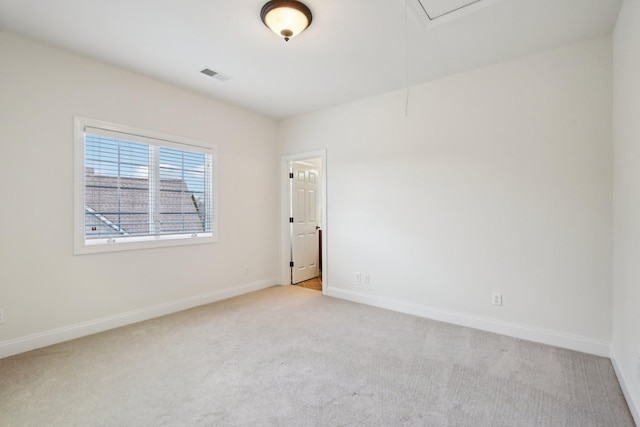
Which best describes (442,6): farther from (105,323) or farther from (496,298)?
(105,323)

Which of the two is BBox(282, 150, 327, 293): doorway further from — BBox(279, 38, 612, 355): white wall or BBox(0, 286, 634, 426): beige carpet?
BBox(0, 286, 634, 426): beige carpet

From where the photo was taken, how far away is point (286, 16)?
7.14 feet

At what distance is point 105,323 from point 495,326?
399 cm

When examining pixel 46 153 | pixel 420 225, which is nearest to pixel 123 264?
pixel 46 153

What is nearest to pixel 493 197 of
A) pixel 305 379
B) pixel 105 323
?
pixel 305 379

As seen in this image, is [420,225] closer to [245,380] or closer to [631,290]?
[631,290]

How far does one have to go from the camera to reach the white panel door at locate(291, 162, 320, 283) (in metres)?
5.05

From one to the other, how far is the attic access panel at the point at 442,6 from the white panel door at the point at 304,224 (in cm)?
312

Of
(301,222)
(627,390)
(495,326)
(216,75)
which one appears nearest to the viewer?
(627,390)

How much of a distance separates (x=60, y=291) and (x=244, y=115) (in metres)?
3.05

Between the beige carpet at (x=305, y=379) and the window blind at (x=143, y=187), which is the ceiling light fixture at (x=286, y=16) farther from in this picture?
the beige carpet at (x=305, y=379)

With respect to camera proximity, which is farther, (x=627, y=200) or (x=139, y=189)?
(x=139, y=189)

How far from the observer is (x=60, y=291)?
2.79 m

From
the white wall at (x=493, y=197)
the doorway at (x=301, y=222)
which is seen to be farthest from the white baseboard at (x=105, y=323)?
the white wall at (x=493, y=197)
